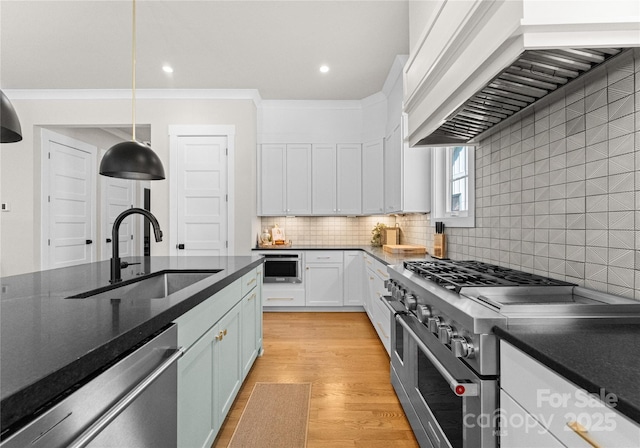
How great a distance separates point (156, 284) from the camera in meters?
2.10

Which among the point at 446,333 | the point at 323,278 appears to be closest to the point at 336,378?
the point at 446,333

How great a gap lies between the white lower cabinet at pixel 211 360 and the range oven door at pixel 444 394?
97cm

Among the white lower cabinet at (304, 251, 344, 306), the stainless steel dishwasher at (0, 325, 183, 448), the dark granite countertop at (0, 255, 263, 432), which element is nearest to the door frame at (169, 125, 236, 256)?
the white lower cabinet at (304, 251, 344, 306)

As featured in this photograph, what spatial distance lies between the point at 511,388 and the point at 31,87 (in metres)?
5.91

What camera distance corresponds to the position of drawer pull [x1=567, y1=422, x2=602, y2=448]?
2.24 feet

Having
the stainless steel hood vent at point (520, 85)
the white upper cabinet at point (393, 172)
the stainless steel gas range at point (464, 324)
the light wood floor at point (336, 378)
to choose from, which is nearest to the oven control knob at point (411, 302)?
the stainless steel gas range at point (464, 324)

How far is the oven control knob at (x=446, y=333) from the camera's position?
1215 mm

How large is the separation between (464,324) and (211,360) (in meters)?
1.17

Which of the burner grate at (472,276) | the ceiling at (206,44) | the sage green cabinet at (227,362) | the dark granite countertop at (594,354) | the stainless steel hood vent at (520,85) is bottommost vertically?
the sage green cabinet at (227,362)

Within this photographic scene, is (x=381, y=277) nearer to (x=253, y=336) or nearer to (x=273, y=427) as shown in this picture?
(x=253, y=336)

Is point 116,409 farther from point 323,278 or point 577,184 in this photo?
point 323,278

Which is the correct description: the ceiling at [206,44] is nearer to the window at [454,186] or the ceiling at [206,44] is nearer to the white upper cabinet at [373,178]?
the white upper cabinet at [373,178]

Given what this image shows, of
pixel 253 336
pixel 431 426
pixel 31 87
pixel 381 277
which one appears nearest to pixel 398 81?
pixel 381 277

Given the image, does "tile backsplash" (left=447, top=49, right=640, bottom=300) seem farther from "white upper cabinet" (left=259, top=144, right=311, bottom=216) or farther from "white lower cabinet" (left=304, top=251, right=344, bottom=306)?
"white upper cabinet" (left=259, top=144, right=311, bottom=216)
